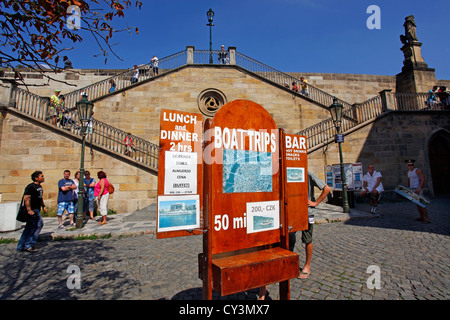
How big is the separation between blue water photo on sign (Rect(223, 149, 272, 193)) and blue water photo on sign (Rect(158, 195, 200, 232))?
1061mm

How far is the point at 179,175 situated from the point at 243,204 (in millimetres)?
1118

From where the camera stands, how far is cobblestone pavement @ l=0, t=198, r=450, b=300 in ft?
10.3

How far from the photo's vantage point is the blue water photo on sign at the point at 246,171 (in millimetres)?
1899

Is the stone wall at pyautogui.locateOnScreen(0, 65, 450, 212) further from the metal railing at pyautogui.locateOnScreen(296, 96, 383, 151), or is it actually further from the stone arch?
the metal railing at pyautogui.locateOnScreen(296, 96, 383, 151)

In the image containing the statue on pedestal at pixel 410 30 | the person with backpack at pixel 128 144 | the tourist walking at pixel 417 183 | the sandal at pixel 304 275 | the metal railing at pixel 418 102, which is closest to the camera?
the sandal at pixel 304 275

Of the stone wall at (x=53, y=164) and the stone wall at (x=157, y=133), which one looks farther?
the stone wall at (x=157, y=133)

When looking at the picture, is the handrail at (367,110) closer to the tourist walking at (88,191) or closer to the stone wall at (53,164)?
the stone wall at (53,164)

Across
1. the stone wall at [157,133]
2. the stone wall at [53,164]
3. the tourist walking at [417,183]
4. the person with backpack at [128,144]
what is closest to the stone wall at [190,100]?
the stone wall at [157,133]

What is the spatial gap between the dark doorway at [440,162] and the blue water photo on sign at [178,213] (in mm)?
17503

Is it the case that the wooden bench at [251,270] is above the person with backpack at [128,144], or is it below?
below

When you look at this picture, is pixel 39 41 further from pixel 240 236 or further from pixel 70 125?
pixel 70 125

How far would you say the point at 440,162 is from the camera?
14461 mm
